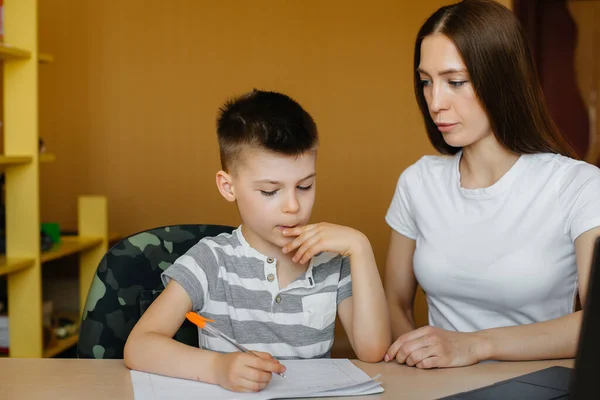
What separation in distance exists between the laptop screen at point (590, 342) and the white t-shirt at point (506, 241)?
2.36 ft

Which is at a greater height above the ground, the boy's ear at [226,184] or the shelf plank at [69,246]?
the boy's ear at [226,184]

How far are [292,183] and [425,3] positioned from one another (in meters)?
2.50

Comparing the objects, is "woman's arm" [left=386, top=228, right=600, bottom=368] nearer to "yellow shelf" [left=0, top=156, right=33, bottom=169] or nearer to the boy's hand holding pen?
the boy's hand holding pen

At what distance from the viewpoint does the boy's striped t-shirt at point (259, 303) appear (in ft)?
4.53

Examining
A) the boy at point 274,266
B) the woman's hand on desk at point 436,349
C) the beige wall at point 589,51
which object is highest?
the beige wall at point 589,51

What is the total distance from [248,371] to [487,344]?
0.45m

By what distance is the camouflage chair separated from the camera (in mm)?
1446

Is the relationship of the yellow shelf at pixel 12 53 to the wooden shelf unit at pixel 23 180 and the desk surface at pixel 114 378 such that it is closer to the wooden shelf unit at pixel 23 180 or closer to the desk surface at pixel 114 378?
the wooden shelf unit at pixel 23 180

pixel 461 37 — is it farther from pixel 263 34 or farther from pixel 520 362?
pixel 263 34

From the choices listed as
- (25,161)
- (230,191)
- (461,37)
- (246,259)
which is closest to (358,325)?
(246,259)

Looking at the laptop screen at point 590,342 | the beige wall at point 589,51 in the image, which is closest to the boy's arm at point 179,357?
the laptop screen at point 590,342

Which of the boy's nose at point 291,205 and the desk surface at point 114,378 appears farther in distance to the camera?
the boy's nose at point 291,205

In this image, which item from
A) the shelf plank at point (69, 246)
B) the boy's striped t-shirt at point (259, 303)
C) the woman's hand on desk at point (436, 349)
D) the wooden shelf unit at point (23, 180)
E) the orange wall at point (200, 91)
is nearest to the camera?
the woman's hand on desk at point (436, 349)

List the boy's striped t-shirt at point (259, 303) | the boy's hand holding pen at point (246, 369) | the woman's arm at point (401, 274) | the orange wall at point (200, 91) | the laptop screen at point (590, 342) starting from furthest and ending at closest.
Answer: the orange wall at point (200, 91), the woman's arm at point (401, 274), the boy's striped t-shirt at point (259, 303), the boy's hand holding pen at point (246, 369), the laptop screen at point (590, 342)
